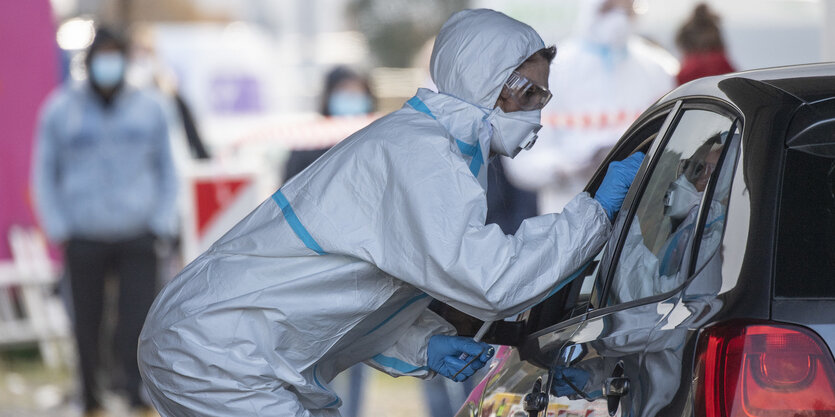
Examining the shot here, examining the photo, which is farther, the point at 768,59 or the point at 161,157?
the point at 768,59

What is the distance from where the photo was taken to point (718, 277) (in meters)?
2.29

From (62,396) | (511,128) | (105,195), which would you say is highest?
(511,128)

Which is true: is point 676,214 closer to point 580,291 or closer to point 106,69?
point 580,291

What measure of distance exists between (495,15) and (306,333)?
3.00 ft

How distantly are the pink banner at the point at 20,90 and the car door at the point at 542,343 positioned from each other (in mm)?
7479

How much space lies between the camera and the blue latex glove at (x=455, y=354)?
325 cm

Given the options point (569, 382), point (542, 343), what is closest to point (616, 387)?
point (569, 382)

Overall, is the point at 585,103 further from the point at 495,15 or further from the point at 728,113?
the point at 728,113

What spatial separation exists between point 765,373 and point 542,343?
38.2 inches

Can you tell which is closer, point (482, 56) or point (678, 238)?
point (678, 238)

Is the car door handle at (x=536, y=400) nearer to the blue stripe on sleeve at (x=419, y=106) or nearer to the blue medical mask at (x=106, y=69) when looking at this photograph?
the blue stripe on sleeve at (x=419, y=106)

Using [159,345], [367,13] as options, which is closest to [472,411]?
[159,345]

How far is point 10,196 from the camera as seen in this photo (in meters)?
10.2

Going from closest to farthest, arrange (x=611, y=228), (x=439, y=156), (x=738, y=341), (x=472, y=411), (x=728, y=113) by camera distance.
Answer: (x=738, y=341) → (x=728, y=113) → (x=439, y=156) → (x=611, y=228) → (x=472, y=411)
